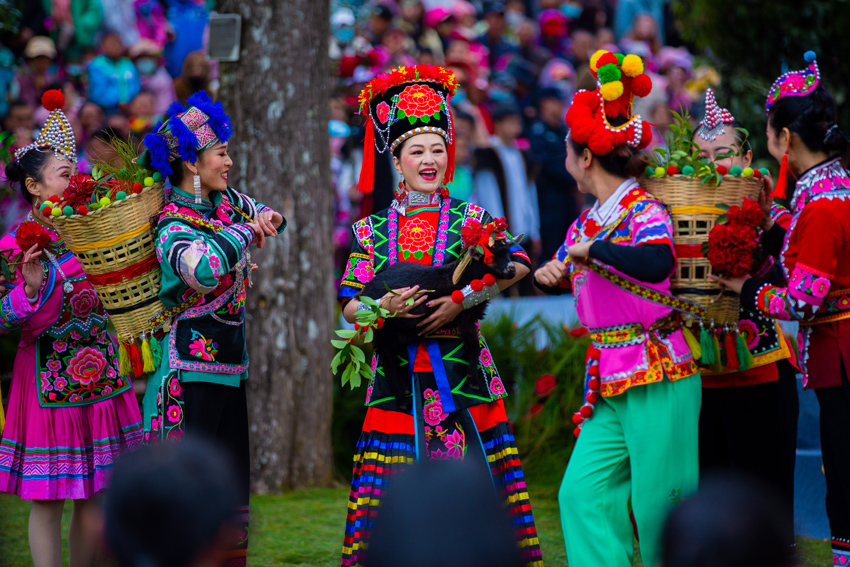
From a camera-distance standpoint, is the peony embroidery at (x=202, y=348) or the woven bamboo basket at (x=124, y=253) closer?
the woven bamboo basket at (x=124, y=253)

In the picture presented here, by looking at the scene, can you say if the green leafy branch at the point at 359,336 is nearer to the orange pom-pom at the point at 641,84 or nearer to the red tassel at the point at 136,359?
the red tassel at the point at 136,359

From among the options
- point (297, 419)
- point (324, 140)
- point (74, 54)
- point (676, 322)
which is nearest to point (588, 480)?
point (676, 322)

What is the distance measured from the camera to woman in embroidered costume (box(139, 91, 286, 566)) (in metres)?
3.72

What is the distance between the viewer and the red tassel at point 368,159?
13.6 feet

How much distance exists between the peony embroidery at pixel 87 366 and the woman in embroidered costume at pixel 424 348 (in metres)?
1.25

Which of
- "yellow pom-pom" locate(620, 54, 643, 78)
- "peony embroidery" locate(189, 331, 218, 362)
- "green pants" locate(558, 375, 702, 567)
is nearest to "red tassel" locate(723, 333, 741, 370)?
"green pants" locate(558, 375, 702, 567)

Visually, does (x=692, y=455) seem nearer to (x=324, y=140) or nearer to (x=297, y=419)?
(x=297, y=419)

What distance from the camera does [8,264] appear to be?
4156mm

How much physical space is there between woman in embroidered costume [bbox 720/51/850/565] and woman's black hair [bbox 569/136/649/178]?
1.85 ft

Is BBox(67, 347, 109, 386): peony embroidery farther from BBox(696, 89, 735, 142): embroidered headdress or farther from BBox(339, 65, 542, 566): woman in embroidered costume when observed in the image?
BBox(696, 89, 735, 142): embroidered headdress

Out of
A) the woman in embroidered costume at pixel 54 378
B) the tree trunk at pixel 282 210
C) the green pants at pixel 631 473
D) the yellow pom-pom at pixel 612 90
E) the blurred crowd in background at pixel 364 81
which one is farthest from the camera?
the blurred crowd in background at pixel 364 81

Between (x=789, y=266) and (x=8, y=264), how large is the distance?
337cm

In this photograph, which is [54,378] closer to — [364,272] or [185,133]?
[185,133]

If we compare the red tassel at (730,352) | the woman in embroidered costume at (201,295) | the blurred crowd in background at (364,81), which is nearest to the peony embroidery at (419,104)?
the woman in embroidered costume at (201,295)
